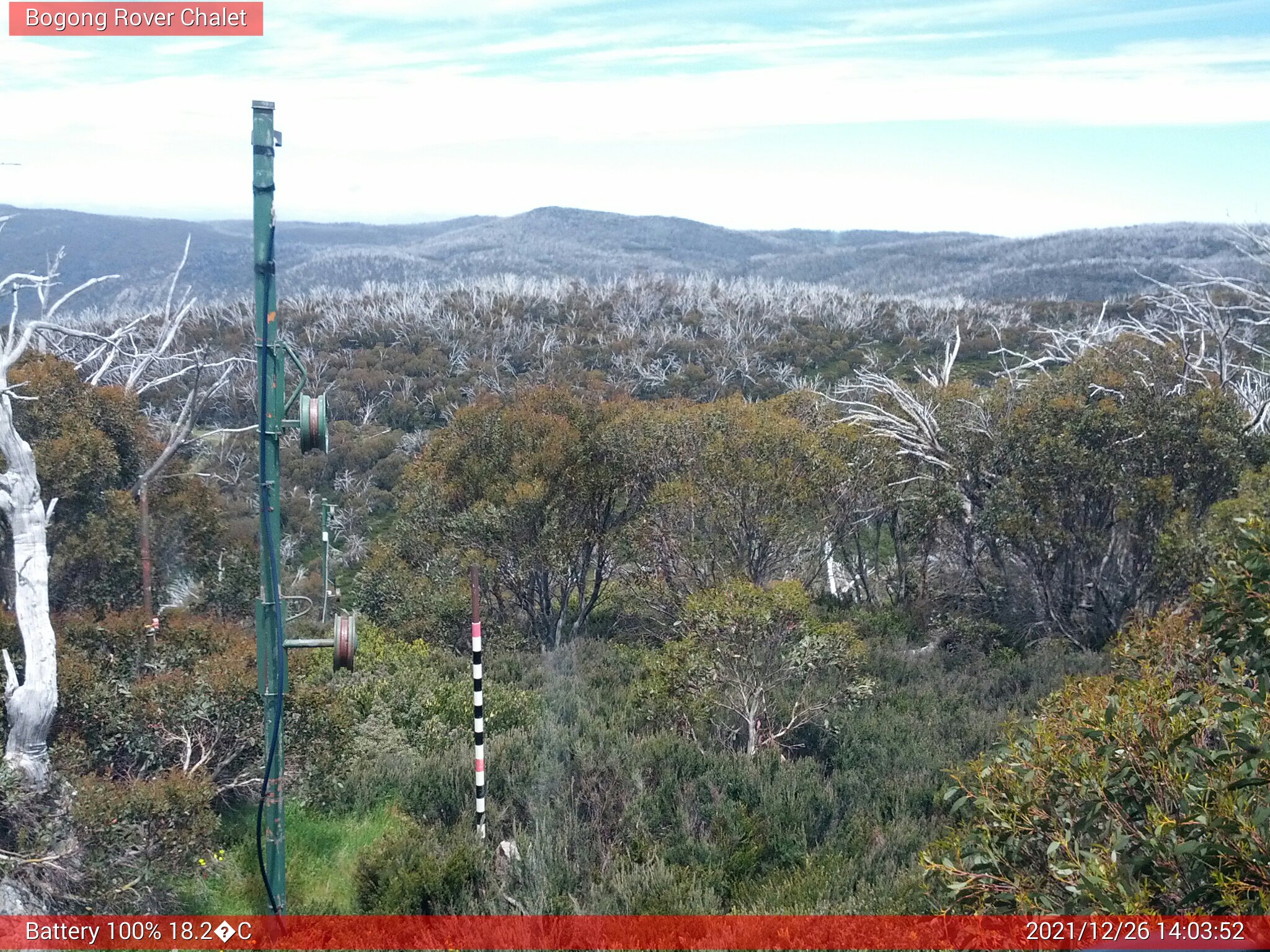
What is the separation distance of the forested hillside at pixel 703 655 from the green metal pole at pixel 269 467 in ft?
3.43

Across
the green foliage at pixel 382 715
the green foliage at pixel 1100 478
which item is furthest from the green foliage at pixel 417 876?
the green foliage at pixel 1100 478

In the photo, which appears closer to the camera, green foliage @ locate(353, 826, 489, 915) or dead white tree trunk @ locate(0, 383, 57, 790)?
green foliage @ locate(353, 826, 489, 915)

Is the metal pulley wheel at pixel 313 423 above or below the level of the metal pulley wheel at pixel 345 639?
above

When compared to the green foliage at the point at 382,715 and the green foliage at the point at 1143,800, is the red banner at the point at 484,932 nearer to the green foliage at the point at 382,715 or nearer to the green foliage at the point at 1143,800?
the green foliage at the point at 1143,800

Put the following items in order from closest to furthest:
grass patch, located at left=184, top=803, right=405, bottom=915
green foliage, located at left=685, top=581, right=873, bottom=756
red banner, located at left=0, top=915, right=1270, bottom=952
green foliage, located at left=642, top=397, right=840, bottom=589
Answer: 1. red banner, located at left=0, top=915, right=1270, bottom=952
2. grass patch, located at left=184, top=803, right=405, bottom=915
3. green foliage, located at left=685, top=581, right=873, bottom=756
4. green foliage, located at left=642, top=397, right=840, bottom=589

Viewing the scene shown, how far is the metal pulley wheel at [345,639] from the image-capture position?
17.3 ft

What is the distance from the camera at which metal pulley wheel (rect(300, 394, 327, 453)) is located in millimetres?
5047

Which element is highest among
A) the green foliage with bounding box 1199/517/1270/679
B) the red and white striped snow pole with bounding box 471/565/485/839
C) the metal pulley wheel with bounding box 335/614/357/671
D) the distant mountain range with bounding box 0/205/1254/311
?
the distant mountain range with bounding box 0/205/1254/311

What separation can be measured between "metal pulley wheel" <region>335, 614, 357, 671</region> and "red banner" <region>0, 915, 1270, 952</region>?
1406 millimetres

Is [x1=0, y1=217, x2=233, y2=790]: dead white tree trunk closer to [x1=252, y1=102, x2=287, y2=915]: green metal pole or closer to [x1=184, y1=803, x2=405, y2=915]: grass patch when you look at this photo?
[x1=184, y1=803, x2=405, y2=915]: grass patch

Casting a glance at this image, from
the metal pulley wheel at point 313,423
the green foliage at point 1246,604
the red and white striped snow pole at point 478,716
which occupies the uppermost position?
the metal pulley wheel at point 313,423

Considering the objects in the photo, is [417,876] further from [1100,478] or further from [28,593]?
[1100,478]

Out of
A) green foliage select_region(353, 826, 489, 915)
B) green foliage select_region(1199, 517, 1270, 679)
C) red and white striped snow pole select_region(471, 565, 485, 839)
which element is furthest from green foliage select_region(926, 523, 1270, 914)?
red and white striped snow pole select_region(471, 565, 485, 839)

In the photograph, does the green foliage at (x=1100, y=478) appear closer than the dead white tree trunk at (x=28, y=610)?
No
